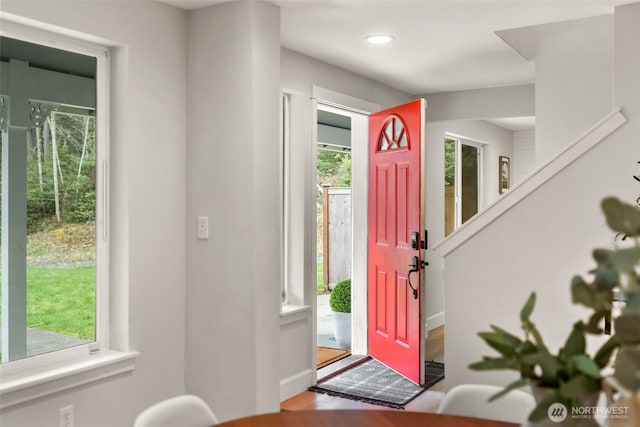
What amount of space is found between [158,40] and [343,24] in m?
1.11

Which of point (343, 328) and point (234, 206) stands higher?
point (234, 206)

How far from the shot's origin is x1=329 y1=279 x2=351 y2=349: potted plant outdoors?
5426 millimetres

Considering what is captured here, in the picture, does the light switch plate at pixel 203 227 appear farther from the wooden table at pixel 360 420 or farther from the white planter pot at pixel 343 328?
the white planter pot at pixel 343 328

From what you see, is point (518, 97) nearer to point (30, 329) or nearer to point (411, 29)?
point (411, 29)

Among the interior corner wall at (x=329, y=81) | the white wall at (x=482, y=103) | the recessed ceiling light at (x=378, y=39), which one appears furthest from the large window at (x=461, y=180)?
the recessed ceiling light at (x=378, y=39)

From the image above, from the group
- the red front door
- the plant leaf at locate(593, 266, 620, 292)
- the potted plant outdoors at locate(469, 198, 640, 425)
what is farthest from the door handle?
the plant leaf at locate(593, 266, 620, 292)

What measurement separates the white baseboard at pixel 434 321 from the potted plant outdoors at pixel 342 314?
1144mm

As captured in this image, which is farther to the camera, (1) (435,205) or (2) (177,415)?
(1) (435,205)

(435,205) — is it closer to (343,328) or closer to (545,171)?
(343,328)

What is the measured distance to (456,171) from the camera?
23.4 feet

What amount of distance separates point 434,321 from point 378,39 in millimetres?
3529

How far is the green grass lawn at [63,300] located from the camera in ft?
8.72

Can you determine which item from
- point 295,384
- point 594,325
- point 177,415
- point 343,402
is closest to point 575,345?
point 594,325

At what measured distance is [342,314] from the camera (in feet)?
17.8
